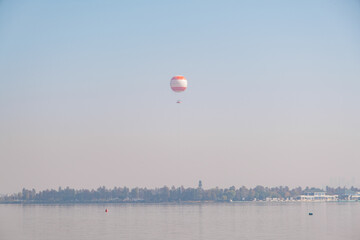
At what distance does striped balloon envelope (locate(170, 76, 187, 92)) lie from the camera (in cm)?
9094

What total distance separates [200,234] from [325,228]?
21240mm

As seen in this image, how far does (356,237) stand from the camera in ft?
224

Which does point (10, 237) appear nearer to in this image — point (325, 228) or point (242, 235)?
point (242, 235)

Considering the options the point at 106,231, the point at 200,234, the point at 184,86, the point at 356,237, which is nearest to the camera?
the point at 356,237

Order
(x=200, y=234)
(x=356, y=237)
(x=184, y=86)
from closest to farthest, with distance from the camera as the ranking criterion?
(x=356, y=237) → (x=200, y=234) → (x=184, y=86)

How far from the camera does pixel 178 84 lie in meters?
91.1

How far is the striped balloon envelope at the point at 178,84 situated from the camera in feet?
298

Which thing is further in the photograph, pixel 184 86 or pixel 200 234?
pixel 184 86

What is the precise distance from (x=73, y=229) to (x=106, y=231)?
624 centimetres

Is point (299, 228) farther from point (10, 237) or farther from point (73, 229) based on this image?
point (10, 237)

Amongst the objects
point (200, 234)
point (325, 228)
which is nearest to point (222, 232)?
point (200, 234)

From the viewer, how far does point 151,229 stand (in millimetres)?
82625

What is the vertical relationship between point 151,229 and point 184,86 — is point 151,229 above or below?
below

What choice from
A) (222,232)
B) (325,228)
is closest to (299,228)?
(325,228)
